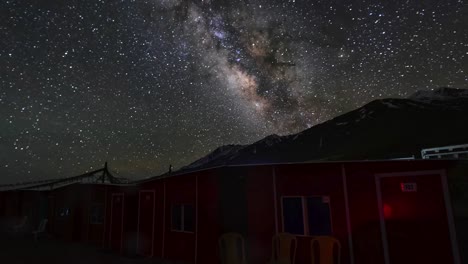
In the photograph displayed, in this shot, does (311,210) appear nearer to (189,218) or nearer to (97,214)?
(189,218)

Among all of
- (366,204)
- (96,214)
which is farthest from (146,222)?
(366,204)

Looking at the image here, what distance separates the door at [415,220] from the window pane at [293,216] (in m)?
2.46

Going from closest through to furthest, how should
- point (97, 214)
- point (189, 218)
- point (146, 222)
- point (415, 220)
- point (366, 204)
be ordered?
point (415, 220)
point (366, 204)
point (189, 218)
point (146, 222)
point (97, 214)

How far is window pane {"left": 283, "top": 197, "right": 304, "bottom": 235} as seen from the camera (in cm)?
1055

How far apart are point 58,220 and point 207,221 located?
20173 mm

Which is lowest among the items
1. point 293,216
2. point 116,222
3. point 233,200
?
point 116,222

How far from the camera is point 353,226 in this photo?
9656mm

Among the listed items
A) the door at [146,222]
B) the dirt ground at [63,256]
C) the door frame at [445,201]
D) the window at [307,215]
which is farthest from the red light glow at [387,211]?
the door at [146,222]

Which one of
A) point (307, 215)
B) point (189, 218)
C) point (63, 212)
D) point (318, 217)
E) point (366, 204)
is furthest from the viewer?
point (63, 212)

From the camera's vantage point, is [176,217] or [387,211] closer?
[387,211]

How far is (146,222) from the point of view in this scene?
1597 centimetres

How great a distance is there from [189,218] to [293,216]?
464 cm

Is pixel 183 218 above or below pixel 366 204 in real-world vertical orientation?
below

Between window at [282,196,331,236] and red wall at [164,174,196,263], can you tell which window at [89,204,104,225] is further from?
window at [282,196,331,236]
